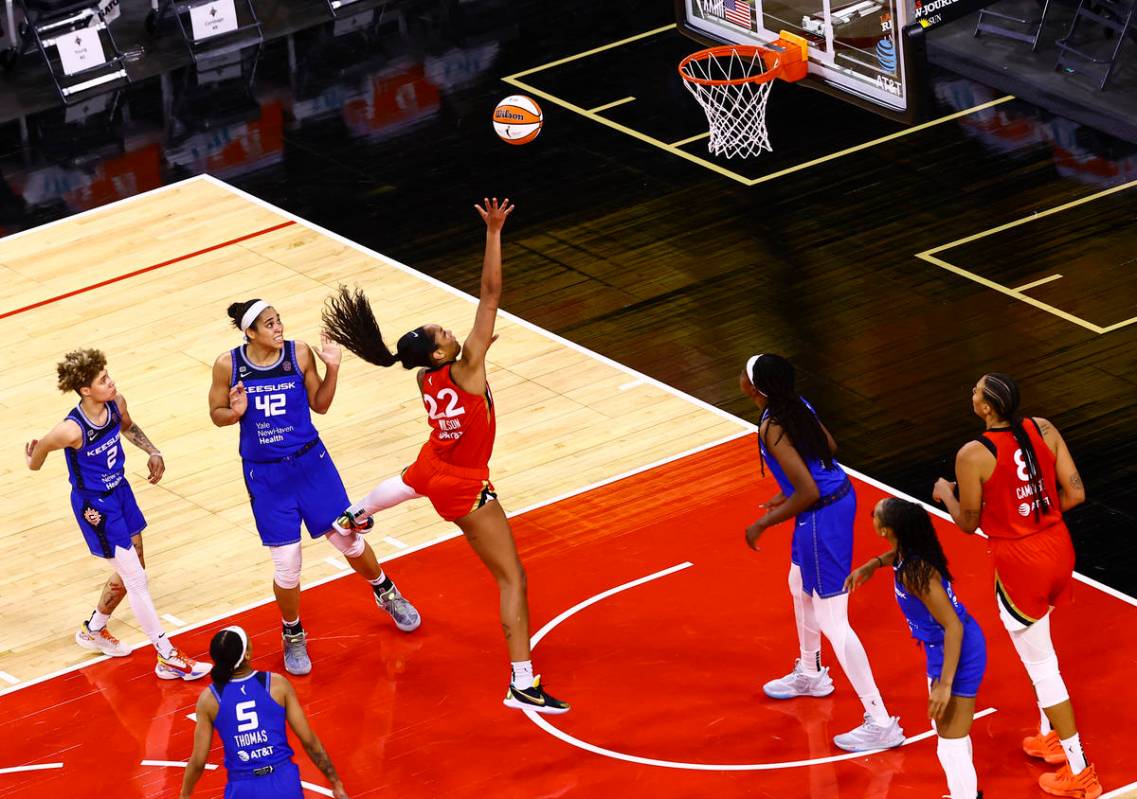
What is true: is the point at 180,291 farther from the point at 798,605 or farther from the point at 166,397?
the point at 798,605

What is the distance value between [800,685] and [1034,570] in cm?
178

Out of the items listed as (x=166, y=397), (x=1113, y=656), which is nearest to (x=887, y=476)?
(x=1113, y=656)

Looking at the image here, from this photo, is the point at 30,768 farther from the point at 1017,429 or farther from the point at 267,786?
the point at 1017,429

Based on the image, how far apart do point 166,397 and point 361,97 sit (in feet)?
A: 20.8

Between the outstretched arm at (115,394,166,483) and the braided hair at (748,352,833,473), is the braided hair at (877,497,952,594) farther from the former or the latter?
the outstretched arm at (115,394,166,483)

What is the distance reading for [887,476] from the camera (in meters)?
14.2

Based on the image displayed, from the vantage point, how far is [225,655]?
9.61 metres

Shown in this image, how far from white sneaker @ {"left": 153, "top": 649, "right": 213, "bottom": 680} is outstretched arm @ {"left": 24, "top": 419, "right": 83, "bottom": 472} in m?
1.41

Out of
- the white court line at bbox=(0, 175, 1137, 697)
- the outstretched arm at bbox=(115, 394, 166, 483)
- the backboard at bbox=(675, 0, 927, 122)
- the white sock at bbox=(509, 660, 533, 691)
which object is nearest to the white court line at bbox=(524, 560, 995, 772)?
the white sock at bbox=(509, 660, 533, 691)

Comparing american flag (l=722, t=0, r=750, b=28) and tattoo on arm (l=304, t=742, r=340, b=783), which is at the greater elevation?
tattoo on arm (l=304, t=742, r=340, b=783)

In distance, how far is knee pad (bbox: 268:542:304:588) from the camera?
483 inches

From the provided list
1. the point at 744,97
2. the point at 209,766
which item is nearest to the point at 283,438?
the point at 209,766

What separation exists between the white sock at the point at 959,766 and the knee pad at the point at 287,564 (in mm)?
3977

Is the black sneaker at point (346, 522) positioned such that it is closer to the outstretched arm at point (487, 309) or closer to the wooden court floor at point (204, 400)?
the wooden court floor at point (204, 400)
